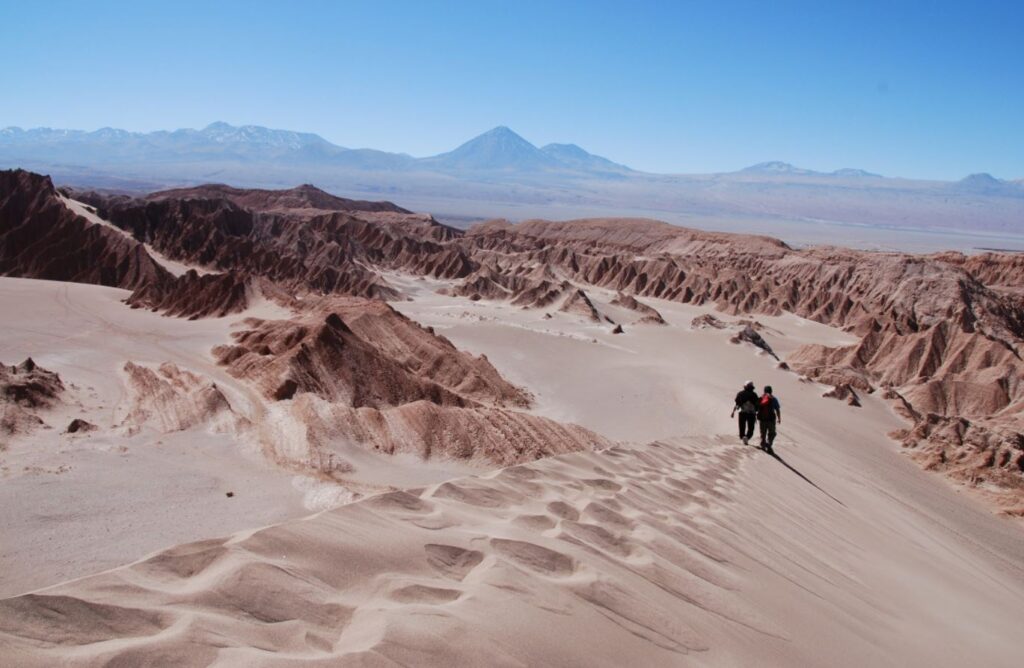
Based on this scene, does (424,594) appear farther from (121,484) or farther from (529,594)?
(121,484)

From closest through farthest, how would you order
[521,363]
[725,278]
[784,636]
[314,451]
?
1. [784,636]
2. [314,451]
3. [521,363]
4. [725,278]

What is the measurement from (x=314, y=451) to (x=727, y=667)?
432 inches

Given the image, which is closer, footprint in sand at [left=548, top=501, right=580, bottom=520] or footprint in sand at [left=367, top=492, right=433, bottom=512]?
footprint in sand at [left=367, top=492, right=433, bottom=512]

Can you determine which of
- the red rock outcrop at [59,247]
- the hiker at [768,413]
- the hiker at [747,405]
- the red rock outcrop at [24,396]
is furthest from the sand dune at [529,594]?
the red rock outcrop at [59,247]

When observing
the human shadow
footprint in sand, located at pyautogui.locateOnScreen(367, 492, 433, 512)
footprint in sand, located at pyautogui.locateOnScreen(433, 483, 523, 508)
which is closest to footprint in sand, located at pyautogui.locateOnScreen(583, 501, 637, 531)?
footprint in sand, located at pyautogui.locateOnScreen(433, 483, 523, 508)

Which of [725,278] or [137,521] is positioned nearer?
[137,521]

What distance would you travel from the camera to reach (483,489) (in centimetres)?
499

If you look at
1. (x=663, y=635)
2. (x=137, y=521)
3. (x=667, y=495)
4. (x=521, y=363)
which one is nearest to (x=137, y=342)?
(x=521, y=363)

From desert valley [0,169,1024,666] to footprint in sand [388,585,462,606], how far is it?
0.01m

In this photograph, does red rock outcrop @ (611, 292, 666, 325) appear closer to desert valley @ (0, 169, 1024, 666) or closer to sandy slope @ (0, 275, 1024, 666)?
desert valley @ (0, 169, 1024, 666)

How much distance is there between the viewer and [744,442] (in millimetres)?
11578

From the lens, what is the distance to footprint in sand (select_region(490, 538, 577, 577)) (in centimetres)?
370

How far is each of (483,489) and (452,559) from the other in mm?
1377

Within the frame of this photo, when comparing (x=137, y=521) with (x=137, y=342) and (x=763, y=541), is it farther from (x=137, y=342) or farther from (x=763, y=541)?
(x=137, y=342)
